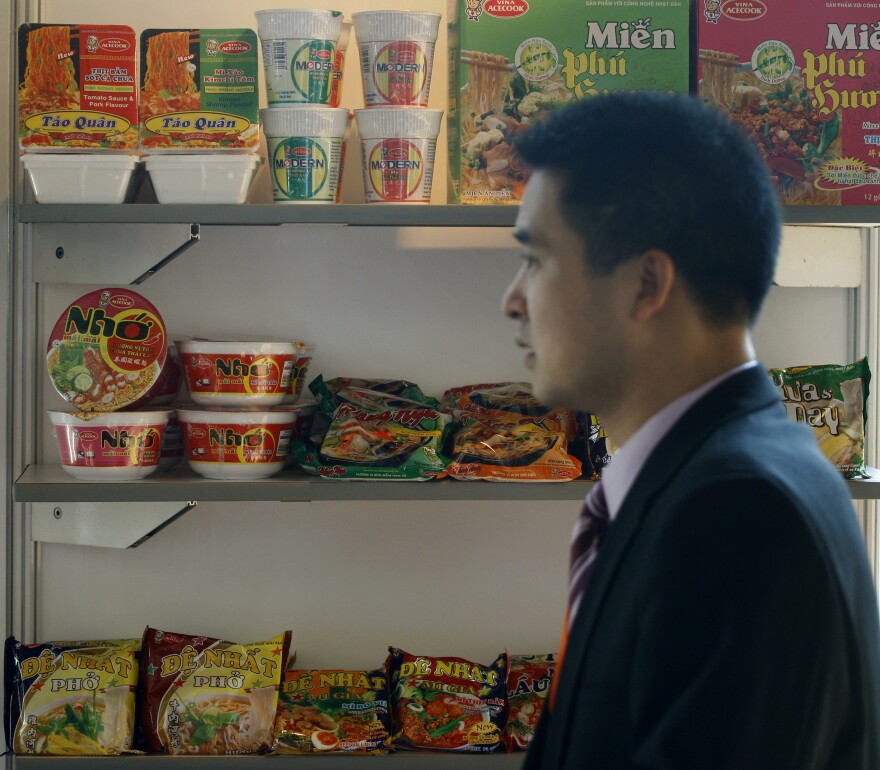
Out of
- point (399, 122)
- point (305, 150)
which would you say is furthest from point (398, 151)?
point (305, 150)

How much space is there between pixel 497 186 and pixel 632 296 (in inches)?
37.4

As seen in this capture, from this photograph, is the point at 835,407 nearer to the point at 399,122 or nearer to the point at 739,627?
the point at 399,122

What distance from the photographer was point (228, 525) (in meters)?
2.17

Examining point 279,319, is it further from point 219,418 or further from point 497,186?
point 497,186

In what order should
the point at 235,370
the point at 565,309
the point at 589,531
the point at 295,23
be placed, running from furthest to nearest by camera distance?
the point at 235,370 → the point at 295,23 → the point at 589,531 → the point at 565,309

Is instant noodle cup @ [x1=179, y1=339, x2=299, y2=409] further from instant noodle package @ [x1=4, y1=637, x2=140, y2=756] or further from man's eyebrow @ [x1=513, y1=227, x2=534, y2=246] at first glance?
man's eyebrow @ [x1=513, y1=227, x2=534, y2=246]

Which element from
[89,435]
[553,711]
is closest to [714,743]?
[553,711]

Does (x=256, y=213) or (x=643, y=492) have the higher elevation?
(x=256, y=213)

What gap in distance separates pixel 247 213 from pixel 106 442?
469mm

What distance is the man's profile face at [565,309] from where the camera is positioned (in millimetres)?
929

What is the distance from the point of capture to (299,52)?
1.75 meters

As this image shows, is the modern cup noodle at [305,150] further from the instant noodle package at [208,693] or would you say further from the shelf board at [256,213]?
the instant noodle package at [208,693]

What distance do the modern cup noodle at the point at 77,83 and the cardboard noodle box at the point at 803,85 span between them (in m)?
0.98

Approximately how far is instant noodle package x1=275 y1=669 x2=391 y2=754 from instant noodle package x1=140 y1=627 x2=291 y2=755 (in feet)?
0.13
